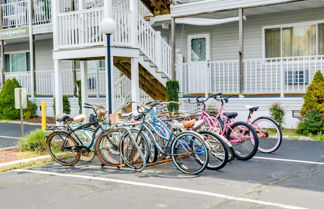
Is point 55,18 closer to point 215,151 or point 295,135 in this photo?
point 295,135

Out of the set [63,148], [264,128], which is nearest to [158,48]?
[264,128]

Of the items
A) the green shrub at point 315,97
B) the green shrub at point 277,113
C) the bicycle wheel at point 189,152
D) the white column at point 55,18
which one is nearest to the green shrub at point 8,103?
the white column at point 55,18

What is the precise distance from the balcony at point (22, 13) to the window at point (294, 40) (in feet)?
31.3

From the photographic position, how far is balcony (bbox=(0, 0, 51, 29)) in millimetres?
18859

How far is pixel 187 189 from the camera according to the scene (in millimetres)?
6172

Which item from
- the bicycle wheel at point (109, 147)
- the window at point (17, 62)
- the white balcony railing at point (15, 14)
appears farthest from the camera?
the window at point (17, 62)

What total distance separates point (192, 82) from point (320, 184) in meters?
8.88

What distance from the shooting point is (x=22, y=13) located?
19797mm

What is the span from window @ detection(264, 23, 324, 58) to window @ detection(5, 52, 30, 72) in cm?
1365

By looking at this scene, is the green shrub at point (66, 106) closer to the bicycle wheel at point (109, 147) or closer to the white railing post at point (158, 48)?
the white railing post at point (158, 48)

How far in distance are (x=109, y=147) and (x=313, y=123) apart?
5959mm

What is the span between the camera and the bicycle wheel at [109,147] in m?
7.82

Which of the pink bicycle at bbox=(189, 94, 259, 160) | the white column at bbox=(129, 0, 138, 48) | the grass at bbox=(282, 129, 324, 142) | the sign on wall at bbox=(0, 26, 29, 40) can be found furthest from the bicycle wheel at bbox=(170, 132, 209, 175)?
the sign on wall at bbox=(0, 26, 29, 40)

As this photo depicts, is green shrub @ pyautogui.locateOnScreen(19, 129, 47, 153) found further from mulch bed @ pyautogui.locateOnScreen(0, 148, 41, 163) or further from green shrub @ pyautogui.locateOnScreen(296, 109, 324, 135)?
green shrub @ pyautogui.locateOnScreen(296, 109, 324, 135)
